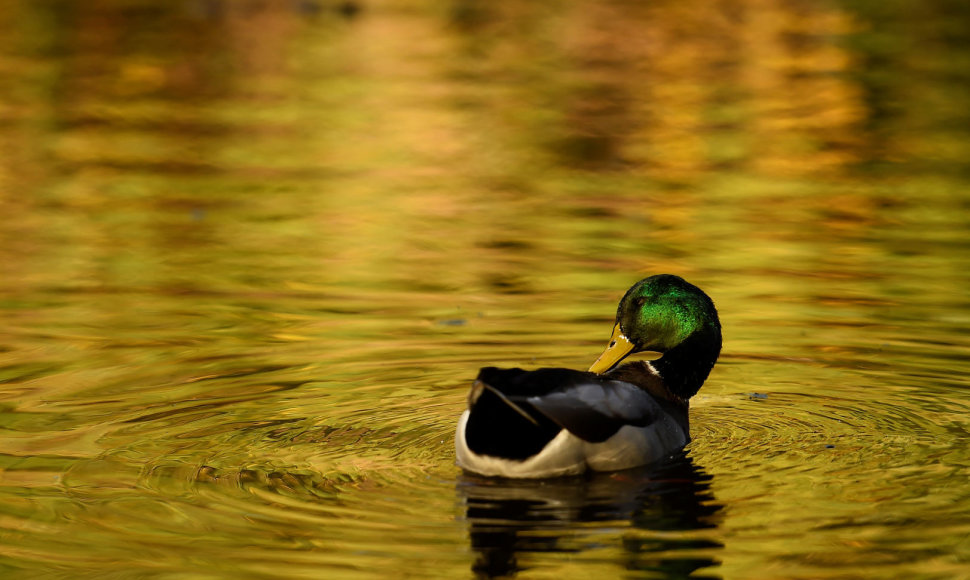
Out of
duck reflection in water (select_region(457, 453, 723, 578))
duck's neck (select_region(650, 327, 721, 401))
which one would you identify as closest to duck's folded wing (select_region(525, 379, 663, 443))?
duck reflection in water (select_region(457, 453, 723, 578))

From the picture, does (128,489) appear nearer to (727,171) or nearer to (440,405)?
(440,405)

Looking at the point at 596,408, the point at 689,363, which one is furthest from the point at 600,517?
the point at 689,363

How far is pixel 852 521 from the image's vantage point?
259 inches

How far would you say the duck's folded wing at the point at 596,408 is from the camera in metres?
7.08

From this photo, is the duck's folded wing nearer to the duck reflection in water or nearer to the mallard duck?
the mallard duck

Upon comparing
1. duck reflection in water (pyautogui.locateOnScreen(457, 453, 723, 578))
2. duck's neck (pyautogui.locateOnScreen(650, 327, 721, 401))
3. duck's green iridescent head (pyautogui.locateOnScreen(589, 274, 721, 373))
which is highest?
duck's green iridescent head (pyautogui.locateOnScreen(589, 274, 721, 373))

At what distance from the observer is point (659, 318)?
27.8 feet

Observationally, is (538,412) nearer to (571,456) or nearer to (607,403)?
(571,456)

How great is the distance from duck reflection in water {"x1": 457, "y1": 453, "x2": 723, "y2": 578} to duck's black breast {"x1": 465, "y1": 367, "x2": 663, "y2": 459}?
163mm

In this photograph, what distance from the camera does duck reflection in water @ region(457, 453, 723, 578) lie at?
6.22m

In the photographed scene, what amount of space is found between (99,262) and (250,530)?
6079 millimetres

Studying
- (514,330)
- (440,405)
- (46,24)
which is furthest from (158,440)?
(46,24)

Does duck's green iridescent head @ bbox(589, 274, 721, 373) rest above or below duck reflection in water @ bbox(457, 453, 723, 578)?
above

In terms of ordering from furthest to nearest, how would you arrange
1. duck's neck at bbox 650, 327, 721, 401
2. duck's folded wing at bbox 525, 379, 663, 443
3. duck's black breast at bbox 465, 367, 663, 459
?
duck's neck at bbox 650, 327, 721, 401
duck's folded wing at bbox 525, 379, 663, 443
duck's black breast at bbox 465, 367, 663, 459
